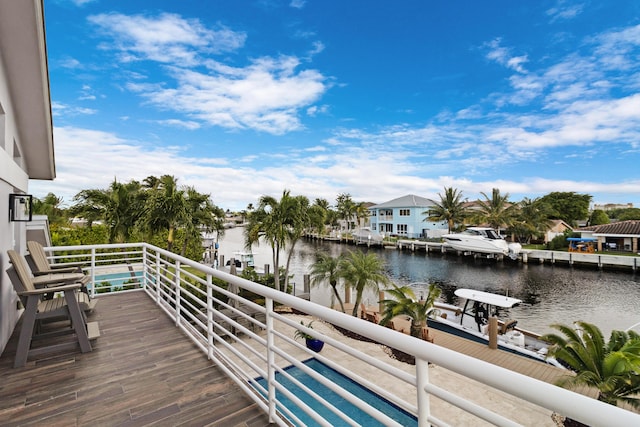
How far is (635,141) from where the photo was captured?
113ft

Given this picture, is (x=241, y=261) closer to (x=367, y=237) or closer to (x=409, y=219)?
(x=367, y=237)

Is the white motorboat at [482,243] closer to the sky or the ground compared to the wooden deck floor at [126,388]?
closer to the ground

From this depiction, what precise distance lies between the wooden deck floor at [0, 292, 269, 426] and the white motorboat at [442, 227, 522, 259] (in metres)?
32.9

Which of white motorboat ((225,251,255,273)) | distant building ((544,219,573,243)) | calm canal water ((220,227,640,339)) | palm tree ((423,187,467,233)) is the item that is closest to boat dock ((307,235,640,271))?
calm canal water ((220,227,640,339))

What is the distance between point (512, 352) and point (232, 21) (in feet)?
52.0

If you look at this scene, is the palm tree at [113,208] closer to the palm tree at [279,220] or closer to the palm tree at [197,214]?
the palm tree at [197,214]

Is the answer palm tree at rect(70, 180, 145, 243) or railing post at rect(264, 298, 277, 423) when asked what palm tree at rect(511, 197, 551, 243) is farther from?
railing post at rect(264, 298, 277, 423)

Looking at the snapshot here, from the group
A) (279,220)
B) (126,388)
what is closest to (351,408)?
(126,388)

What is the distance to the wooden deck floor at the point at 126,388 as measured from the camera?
2.41 meters

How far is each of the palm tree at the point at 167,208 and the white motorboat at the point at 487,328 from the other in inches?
437

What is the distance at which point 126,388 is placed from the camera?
9.27ft

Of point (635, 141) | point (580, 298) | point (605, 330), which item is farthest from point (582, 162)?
point (605, 330)

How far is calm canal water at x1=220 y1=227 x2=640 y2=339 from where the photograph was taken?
16.4m

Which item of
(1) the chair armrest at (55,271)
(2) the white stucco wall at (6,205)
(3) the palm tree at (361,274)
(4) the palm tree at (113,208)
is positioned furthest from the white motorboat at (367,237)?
(2) the white stucco wall at (6,205)
